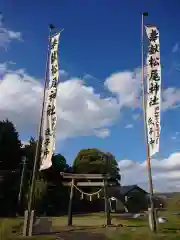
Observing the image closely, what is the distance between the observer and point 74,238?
37.3ft

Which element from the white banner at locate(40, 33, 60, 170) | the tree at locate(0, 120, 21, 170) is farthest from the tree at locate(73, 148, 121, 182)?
the white banner at locate(40, 33, 60, 170)

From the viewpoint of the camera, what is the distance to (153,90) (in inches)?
529

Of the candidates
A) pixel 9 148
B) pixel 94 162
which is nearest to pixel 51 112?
pixel 9 148

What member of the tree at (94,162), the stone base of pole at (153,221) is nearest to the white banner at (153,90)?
the stone base of pole at (153,221)

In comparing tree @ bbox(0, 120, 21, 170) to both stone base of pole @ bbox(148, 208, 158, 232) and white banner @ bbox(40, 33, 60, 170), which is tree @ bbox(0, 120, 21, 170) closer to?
white banner @ bbox(40, 33, 60, 170)

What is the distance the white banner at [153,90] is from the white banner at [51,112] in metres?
4.41

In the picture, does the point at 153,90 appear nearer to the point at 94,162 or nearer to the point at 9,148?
the point at 9,148

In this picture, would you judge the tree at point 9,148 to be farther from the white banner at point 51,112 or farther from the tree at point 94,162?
the white banner at point 51,112

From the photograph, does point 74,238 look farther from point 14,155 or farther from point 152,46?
point 14,155

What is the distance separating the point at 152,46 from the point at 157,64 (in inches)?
41.1

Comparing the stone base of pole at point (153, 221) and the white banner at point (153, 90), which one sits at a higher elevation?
the white banner at point (153, 90)

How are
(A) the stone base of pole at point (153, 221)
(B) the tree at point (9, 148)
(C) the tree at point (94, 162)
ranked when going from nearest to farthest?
(A) the stone base of pole at point (153, 221) → (B) the tree at point (9, 148) → (C) the tree at point (94, 162)

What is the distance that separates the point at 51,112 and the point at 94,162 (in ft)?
103

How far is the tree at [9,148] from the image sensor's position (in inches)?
1319
